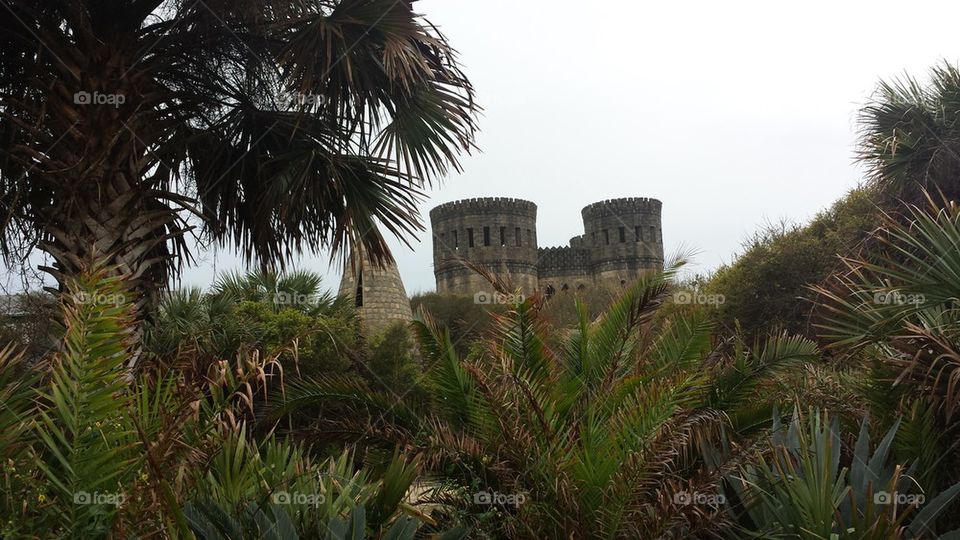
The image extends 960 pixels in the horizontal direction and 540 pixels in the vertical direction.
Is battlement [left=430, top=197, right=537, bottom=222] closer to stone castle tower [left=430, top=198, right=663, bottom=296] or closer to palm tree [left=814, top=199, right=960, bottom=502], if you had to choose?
stone castle tower [left=430, top=198, right=663, bottom=296]

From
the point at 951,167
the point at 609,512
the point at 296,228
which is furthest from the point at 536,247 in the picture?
the point at 609,512

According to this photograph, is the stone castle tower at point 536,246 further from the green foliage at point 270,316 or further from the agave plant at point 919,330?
the agave plant at point 919,330

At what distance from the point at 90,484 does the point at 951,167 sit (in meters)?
10.3

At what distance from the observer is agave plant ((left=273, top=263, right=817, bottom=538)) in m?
4.36

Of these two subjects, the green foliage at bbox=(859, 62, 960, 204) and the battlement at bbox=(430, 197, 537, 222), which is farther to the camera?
the battlement at bbox=(430, 197, 537, 222)

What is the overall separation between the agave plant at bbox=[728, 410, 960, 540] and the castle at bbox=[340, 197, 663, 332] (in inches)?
1401

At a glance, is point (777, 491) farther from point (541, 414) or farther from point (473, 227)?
point (473, 227)

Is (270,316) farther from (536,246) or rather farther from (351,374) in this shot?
(536,246)

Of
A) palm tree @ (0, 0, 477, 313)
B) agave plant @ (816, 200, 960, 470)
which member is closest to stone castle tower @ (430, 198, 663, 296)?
palm tree @ (0, 0, 477, 313)

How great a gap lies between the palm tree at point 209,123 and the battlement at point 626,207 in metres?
41.4

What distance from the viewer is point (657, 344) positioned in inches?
254

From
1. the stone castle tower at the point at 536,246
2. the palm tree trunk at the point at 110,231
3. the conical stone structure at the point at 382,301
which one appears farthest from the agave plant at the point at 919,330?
the stone castle tower at the point at 536,246

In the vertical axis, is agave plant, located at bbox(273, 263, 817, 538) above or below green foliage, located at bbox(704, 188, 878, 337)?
below

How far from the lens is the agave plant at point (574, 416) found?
436 cm
